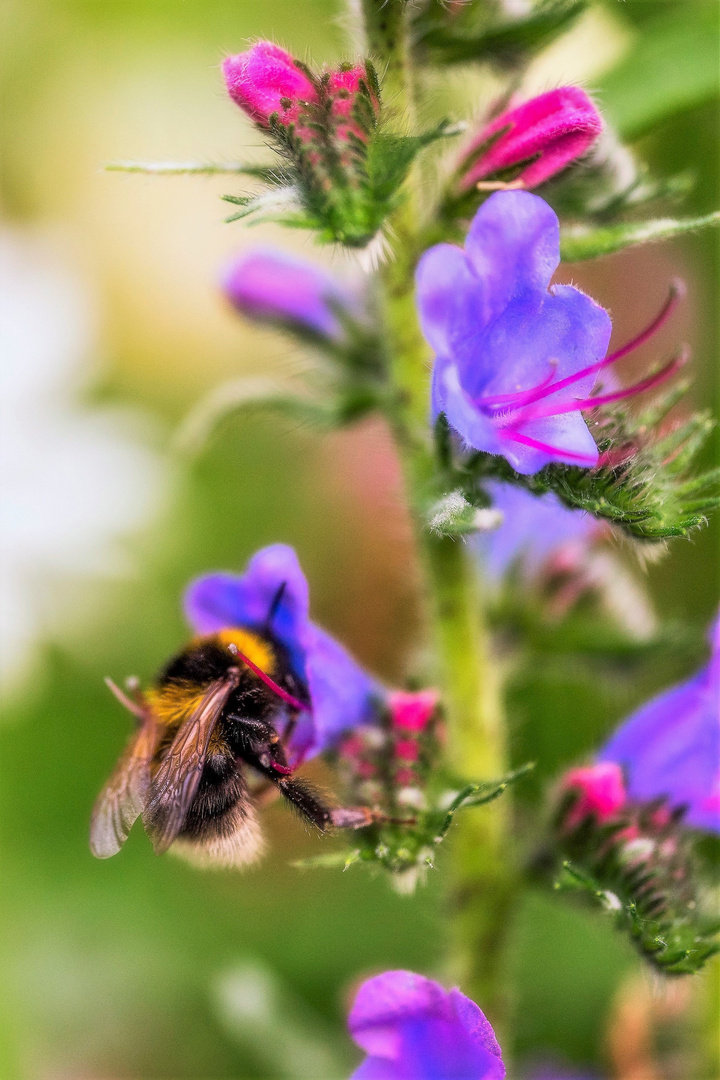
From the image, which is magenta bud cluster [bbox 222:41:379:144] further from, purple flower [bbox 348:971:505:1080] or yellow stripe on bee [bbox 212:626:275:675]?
purple flower [bbox 348:971:505:1080]

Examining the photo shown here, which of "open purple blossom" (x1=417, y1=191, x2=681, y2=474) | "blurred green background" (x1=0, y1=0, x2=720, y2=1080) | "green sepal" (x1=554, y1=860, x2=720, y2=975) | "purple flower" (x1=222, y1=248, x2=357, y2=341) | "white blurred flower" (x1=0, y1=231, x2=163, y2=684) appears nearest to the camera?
"open purple blossom" (x1=417, y1=191, x2=681, y2=474)

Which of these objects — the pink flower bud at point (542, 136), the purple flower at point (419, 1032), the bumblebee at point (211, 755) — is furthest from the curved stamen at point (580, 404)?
the purple flower at point (419, 1032)

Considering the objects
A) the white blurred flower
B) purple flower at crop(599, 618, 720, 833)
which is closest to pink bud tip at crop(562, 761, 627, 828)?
purple flower at crop(599, 618, 720, 833)

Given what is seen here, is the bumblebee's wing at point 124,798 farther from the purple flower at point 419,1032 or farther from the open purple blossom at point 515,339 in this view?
the open purple blossom at point 515,339

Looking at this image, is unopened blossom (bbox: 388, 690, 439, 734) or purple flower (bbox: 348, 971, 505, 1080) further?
unopened blossom (bbox: 388, 690, 439, 734)

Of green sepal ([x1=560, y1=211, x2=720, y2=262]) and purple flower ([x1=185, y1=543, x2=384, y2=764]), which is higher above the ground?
green sepal ([x1=560, y1=211, x2=720, y2=262])

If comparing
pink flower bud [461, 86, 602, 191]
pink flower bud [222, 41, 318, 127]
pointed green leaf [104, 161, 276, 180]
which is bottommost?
pink flower bud [461, 86, 602, 191]

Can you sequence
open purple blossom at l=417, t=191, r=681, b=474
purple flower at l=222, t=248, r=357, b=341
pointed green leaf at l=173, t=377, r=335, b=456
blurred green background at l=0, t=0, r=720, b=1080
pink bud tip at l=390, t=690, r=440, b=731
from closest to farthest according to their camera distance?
open purple blossom at l=417, t=191, r=681, b=474 < pink bud tip at l=390, t=690, r=440, b=731 < pointed green leaf at l=173, t=377, r=335, b=456 < purple flower at l=222, t=248, r=357, b=341 < blurred green background at l=0, t=0, r=720, b=1080
